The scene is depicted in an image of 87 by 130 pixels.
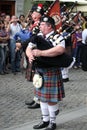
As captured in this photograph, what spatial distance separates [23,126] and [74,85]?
4275mm

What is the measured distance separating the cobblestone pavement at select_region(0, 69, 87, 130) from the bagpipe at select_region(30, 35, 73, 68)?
1093 mm

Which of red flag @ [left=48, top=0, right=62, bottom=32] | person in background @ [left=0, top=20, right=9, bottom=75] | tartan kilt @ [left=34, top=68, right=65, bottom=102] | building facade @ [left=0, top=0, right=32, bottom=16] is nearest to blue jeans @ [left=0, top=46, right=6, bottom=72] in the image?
person in background @ [left=0, top=20, right=9, bottom=75]

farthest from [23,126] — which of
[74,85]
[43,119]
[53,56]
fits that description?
[74,85]

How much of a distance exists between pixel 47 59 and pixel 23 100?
2.70 meters

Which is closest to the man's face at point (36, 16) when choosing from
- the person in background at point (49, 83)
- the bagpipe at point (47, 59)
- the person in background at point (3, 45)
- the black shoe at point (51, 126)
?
the person in background at point (49, 83)

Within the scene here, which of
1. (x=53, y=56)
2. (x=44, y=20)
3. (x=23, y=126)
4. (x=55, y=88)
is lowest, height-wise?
(x=23, y=126)

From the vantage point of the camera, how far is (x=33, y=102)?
8.03 metres

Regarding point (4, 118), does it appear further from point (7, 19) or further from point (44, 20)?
point (7, 19)

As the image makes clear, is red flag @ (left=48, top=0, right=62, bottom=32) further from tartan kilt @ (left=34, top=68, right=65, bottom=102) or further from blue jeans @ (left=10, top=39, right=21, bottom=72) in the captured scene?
blue jeans @ (left=10, top=39, right=21, bottom=72)

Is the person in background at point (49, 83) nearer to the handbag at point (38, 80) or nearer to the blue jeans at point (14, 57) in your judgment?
the handbag at point (38, 80)

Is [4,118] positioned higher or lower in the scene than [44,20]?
lower

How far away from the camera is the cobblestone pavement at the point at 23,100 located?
675 cm

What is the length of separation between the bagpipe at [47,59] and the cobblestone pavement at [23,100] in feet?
3.59

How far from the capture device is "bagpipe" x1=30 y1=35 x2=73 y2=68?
235 inches
